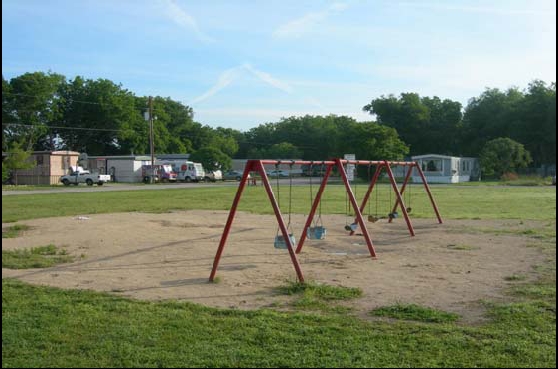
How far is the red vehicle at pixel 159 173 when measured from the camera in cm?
5659

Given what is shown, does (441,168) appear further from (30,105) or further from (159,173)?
(30,105)

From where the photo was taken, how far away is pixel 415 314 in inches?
233

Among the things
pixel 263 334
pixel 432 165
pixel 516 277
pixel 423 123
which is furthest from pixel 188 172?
pixel 263 334

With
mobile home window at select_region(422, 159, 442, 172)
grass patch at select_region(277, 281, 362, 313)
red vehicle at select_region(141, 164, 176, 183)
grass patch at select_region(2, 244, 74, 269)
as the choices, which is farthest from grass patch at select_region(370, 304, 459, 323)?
mobile home window at select_region(422, 159, 442, 172)

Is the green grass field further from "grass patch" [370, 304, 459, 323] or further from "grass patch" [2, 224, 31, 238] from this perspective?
"grass patch" [2, 224, 31, 238]

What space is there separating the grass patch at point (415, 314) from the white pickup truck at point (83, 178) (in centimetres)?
4716

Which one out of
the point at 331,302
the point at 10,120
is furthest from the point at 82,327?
the point at 10,120

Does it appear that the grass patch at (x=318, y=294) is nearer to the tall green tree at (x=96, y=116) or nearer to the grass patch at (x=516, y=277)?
the grass patch at (x=516, y=277)

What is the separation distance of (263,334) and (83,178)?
4854 centimetres

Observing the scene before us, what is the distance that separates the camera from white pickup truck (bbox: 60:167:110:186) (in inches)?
1978

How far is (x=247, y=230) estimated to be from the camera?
45.7ft

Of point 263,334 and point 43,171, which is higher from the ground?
point 43,171

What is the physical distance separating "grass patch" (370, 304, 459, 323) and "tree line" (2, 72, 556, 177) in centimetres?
→ 5190

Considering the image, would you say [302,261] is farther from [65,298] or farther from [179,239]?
[65,298]
